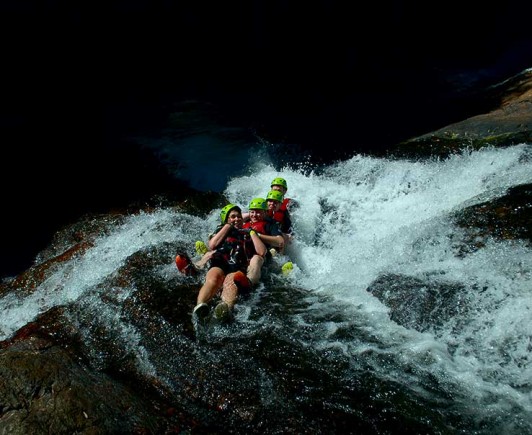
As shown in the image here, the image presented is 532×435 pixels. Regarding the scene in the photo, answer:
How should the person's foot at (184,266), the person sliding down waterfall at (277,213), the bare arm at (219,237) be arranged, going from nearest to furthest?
1. the person's foot at (184,266)
2. the bare arm at (219,237)
3. the person sliding down waterfall at (277,213)

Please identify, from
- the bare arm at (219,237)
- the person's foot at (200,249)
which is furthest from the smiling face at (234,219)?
the person's foot at (200,249)

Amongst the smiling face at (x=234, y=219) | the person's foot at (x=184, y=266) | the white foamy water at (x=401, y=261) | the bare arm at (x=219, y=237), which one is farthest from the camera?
the smiling face at (x=234, y=219)

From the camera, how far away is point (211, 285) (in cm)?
531

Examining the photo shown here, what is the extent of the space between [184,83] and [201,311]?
10947mm

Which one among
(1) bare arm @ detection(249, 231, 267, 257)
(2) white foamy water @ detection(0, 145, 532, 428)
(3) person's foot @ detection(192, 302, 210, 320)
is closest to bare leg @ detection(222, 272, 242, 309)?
(3) person's foot @ detection(192, 302, 210, 320)

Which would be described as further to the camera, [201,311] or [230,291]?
[230,291]

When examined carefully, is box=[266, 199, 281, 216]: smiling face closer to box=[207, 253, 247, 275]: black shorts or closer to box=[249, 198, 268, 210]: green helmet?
box=[249, 198, 268, 210]: green helmet

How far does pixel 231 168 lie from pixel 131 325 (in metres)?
6.96

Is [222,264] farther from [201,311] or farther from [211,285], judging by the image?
[201,311]

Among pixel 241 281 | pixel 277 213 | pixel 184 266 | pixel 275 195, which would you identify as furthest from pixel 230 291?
pixel 275 195

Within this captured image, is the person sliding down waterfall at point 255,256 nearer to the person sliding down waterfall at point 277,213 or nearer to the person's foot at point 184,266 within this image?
the person sliding down waterfall at point 277,213

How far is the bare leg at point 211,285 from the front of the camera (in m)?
5.15

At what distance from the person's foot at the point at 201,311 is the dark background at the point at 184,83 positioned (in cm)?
521

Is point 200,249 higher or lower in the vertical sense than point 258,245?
lower
